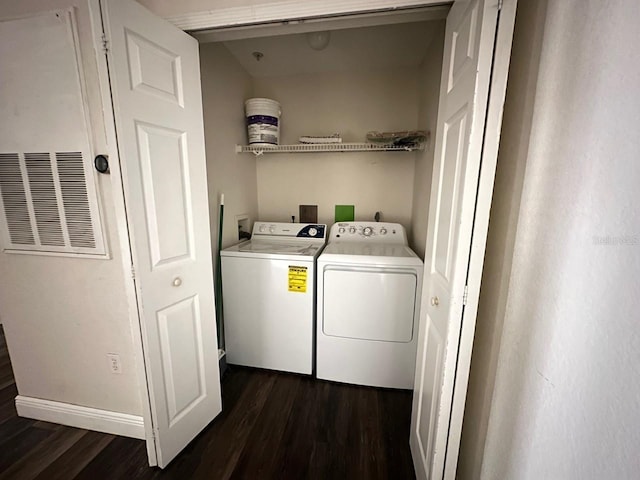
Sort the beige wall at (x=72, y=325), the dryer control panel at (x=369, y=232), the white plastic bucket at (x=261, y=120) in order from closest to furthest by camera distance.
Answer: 1. the beige wall at (x=72, y=325)
2. the white plastic bucket at (x=261, y=120)
3. the dryer control panel at (x=369, y=232)

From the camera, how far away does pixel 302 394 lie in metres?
1.74

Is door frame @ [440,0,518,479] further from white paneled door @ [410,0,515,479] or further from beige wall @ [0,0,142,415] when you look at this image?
beige wall @ [0,0,142,415]

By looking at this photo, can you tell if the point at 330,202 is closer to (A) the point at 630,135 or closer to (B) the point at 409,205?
(B) the point at 409,205

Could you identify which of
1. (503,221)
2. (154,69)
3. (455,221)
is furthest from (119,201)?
(503,221)

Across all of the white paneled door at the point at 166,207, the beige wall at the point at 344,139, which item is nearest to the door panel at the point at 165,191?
the white paneled door at the point at 166,207

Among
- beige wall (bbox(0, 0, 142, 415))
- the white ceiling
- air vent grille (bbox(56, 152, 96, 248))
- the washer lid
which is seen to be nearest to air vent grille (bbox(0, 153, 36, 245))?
beige wall (bbox(0, 0, 142, 415))

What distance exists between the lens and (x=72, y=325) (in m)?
1.38

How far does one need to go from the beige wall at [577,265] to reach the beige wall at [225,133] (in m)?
1.76

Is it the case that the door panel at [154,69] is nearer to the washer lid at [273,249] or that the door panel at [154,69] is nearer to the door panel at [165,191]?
the door panel at [165,191]

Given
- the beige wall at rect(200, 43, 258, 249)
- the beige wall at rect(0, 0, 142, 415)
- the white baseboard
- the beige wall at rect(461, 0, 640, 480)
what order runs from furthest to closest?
1. the beige wall at rect(200, 43, 258, 249)
2. the white baseboard
3. the beige wall at rect(0, 0, 142, 415)
4. the beige wall at rect(461, 0, 640, 480)

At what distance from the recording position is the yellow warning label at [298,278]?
5.71 feet

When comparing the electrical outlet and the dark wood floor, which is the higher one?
the electrical outlet

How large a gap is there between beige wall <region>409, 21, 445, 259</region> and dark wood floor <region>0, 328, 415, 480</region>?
1.17 metres

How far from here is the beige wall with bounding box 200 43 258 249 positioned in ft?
5.68
